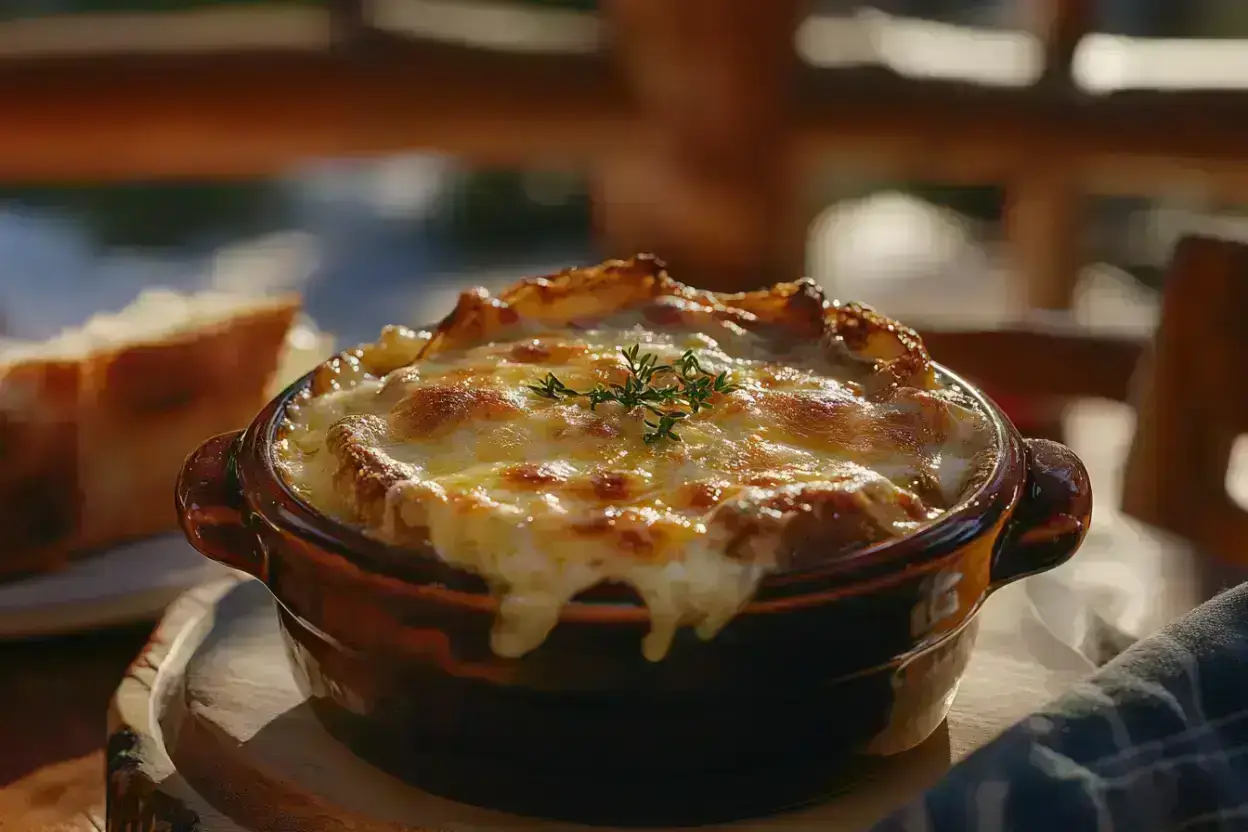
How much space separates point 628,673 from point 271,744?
33 centimetres

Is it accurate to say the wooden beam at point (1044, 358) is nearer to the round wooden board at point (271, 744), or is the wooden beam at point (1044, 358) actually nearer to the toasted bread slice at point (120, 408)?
the round wooden board at point (271, 744)

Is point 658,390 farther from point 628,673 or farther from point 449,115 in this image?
point 449,115

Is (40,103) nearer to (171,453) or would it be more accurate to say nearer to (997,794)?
(171,453)

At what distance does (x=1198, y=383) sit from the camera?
1.76 metres

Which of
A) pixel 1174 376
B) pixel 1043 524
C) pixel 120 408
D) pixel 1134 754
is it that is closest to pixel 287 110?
pixel 120 408

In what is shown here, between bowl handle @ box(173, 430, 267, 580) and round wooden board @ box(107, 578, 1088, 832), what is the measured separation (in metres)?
0.13

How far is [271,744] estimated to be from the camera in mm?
975

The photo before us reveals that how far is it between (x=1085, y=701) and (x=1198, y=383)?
107cm

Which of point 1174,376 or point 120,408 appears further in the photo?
point 1174,376

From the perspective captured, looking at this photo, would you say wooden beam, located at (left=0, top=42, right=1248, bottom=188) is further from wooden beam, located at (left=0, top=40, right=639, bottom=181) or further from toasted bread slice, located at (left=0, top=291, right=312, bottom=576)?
toasted bread slice, located at (left=0, top=291, right=312, bottom=576)

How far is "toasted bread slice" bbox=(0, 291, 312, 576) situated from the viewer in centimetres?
144

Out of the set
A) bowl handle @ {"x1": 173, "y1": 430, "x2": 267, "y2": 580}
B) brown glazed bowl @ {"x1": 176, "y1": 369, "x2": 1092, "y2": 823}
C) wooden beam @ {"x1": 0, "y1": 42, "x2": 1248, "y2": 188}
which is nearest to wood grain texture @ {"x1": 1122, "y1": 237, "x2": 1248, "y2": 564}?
brown glazed bowl @ {"x1": 176, "y1": 369, "x2": 1092, "y2": 823}

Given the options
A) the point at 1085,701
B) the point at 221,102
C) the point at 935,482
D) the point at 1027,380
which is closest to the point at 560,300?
the point at 935,482

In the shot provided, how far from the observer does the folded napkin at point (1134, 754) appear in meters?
0.78
